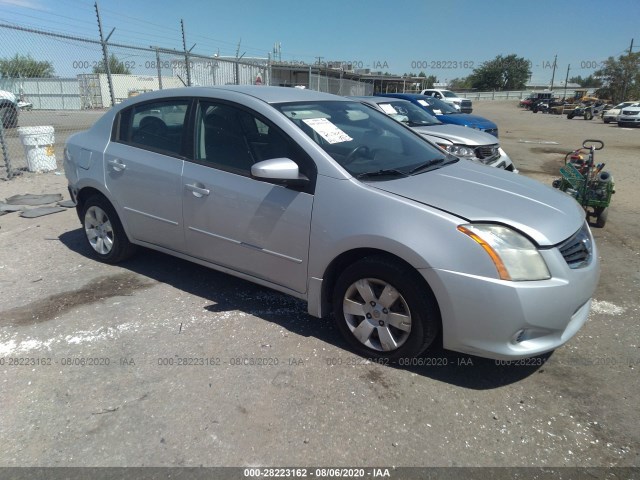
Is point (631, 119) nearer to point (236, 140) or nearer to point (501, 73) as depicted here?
point (236, 140)

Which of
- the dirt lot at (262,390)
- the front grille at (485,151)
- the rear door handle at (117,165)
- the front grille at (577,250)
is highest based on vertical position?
the rear door handle at (117,165)

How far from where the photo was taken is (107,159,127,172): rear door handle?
4.02m

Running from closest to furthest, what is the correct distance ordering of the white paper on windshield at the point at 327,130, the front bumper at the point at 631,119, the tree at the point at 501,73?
the white paper on windshield at the point at 327,130 → the front bumper at the point at 631,119 → the tree at the point at 501,73

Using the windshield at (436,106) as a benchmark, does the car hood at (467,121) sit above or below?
below

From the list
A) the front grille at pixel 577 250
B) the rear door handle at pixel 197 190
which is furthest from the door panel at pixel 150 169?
the front grille at pixel 577 250

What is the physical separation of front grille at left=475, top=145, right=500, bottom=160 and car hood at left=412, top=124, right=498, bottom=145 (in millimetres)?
66

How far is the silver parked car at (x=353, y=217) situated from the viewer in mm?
2564

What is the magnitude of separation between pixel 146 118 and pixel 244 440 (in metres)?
2.95

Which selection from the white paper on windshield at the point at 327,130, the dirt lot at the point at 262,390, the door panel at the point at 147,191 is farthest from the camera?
the door panel at the point at 147,191

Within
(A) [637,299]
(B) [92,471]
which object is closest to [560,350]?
(A) [637,299]

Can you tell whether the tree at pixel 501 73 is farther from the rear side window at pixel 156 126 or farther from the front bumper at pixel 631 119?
the rear side window at pixel 156 126

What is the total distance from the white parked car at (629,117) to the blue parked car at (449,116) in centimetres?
2205

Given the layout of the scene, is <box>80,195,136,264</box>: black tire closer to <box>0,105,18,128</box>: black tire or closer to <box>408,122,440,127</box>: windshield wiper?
<box>408,122,440,127</box>: windshield wiper

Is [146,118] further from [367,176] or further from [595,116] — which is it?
[595,116]
